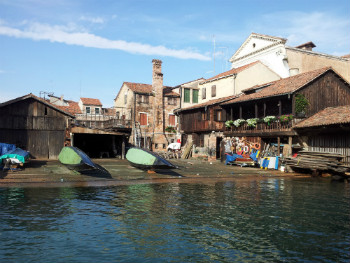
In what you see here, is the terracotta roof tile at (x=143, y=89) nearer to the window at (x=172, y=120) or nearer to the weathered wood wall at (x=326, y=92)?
the window at (x=172, y=120)

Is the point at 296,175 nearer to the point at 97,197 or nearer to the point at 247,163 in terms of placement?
the point at 247,163

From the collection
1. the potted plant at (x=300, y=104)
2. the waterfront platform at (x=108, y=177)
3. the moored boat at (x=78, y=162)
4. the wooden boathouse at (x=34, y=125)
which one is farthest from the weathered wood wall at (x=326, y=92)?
the wooden boathouse at (x=34, y=125)

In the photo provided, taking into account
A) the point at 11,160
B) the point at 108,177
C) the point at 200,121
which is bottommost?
the point at 108,177

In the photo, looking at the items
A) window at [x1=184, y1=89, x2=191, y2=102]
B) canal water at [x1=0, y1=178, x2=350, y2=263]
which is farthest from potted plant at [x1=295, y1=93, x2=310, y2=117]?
window at [x1=184, y1=89, x2=191, y2=102]

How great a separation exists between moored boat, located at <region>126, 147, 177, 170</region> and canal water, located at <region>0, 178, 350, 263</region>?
159 inches

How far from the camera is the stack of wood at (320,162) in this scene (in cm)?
2022

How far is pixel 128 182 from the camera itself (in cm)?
1706

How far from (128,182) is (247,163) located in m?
12.2

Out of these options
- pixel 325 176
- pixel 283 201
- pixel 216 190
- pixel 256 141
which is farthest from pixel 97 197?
pixel 256 141

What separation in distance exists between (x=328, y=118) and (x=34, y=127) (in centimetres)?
2272

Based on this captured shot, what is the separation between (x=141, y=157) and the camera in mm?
20000

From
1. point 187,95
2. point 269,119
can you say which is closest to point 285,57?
point 269,119

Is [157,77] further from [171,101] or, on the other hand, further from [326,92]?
[326,92]

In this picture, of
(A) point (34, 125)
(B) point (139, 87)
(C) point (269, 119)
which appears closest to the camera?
(C) point (269, 119)
